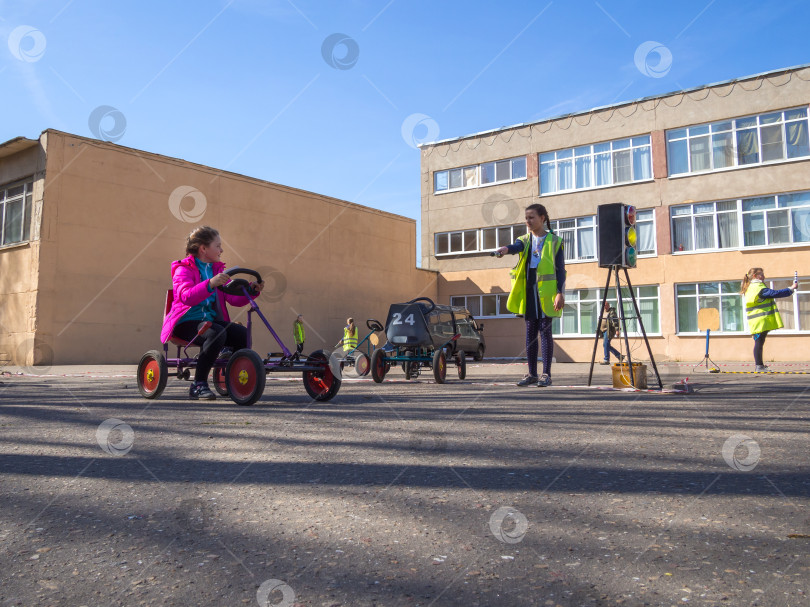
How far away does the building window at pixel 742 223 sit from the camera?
2345 centimetres

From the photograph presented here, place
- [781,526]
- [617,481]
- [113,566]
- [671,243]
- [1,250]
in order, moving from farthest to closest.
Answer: [671,243] → [1,250] → [617,481] → [781,526] → [113,566]

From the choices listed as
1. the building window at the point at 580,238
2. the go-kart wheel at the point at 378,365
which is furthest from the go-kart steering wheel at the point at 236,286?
the building window at the point at 580,238

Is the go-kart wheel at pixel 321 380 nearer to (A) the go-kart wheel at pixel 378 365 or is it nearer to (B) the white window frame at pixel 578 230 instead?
(A) the go-kart wheel at pixel 378 365

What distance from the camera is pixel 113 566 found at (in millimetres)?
1883

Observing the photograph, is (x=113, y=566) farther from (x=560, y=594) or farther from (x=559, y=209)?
(x=559, y=209)

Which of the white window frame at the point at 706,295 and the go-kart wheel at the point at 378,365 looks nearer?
the go-kart wheel at the point at 378,365

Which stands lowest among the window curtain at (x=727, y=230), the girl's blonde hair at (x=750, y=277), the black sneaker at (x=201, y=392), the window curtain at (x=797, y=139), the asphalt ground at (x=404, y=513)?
the asphalt ground at (x=404, y=513)

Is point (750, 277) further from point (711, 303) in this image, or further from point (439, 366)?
point (711, 303)

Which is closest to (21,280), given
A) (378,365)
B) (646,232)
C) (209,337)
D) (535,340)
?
(378,365)

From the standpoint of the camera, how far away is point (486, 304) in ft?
103

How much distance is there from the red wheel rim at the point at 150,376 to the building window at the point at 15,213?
1731 centimetres

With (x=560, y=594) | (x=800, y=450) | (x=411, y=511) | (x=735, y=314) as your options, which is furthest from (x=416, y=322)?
(x=735, y=314)

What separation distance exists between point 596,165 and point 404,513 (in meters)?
27.3

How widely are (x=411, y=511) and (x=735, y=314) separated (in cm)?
2466
